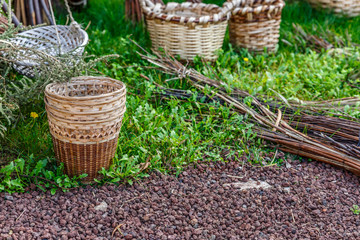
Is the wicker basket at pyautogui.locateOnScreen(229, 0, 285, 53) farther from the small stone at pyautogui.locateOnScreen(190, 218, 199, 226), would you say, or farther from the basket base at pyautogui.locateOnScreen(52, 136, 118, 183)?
the small stone at pyautogui.locateOnScreen(190, 218, 199, 226)

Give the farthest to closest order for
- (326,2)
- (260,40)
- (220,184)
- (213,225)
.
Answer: (326,2)
(260,40)
(220,184)
(213,225)

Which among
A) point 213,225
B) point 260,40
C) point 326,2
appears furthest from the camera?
point 326,2

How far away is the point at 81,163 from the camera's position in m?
2.14

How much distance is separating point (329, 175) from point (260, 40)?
76.2 inches

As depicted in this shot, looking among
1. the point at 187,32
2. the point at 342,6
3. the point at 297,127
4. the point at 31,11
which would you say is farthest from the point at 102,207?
the point at 342,6

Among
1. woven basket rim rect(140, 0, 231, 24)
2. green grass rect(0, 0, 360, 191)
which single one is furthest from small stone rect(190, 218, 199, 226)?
woven basket rim rect(140, 0, 231, 24)

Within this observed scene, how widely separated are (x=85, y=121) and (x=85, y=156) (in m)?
0.24

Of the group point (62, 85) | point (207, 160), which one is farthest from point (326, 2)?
point (62, 85)

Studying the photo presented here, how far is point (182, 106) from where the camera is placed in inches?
114

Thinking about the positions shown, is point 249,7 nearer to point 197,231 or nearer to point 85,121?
point 85,121

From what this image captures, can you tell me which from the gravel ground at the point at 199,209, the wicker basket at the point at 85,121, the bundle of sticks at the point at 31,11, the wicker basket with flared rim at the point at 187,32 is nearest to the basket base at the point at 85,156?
the wicker basket at the point at 85,121

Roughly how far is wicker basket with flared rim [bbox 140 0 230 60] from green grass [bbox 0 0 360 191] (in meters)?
0.15

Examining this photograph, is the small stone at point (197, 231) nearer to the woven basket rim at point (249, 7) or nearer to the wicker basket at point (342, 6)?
the woven basket rim at point (249, 7)

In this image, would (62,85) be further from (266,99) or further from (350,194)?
(350,194)
